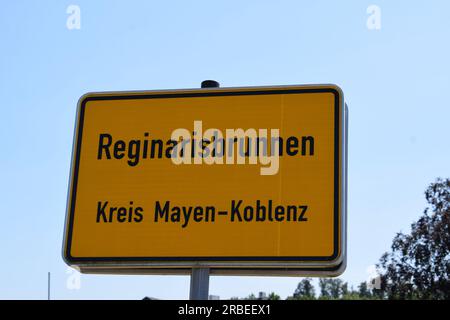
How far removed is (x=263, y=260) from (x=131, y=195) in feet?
2.94

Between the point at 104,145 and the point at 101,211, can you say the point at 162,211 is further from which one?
the point at 104,145

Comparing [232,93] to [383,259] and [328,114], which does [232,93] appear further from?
[383,259]

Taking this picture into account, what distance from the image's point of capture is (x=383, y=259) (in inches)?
1642

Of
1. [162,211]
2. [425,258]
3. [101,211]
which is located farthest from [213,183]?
[425,258]

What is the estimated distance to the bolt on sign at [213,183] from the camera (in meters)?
3.95

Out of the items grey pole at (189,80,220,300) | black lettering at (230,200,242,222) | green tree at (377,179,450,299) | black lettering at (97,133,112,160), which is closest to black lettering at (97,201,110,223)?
black lettering at (97,133,112,160)

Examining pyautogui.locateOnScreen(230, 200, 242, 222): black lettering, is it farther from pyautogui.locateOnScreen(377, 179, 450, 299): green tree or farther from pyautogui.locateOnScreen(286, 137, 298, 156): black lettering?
pyautogui.locateOnScreen(377, 179, 450, 299): green tree

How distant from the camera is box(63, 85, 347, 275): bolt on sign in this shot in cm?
395

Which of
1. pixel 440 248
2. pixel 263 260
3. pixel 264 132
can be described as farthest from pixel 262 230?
pixel 440 248

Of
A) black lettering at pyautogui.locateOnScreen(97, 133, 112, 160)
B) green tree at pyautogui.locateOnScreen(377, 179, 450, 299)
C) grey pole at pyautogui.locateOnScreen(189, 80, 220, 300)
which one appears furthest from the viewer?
green tree at pyautogui.locateOnScreen(377, 179, 450, 299)

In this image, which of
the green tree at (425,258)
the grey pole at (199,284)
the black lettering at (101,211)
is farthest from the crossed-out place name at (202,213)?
the green tree at (425,258)

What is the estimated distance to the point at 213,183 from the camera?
4148mm

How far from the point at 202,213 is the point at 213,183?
0.19 meters

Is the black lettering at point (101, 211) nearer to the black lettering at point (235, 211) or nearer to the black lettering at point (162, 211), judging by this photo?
the black lettering at point (162, 211)
